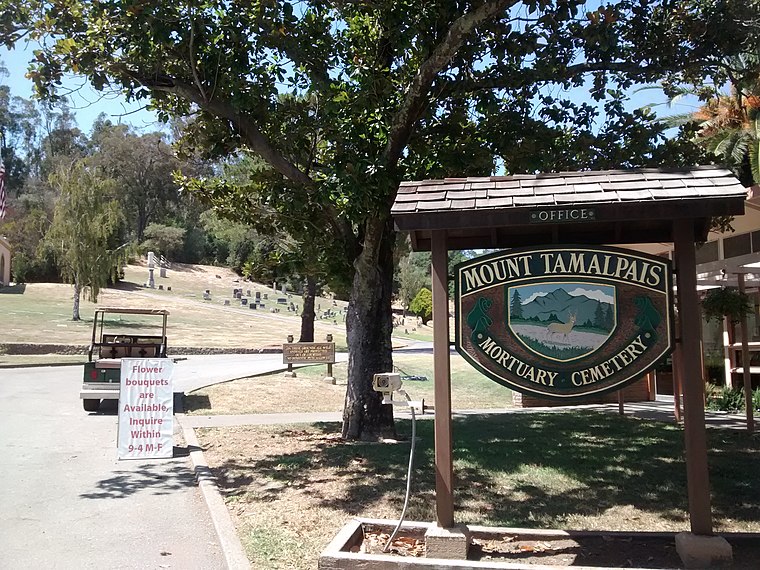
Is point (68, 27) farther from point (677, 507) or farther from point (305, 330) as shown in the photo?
point (305, 330)

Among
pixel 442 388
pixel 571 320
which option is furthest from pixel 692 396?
pixel 442 388

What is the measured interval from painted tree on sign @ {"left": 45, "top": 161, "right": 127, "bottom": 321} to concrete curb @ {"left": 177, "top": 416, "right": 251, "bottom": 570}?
2849 cm

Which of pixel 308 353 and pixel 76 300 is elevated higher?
pixel 76 300

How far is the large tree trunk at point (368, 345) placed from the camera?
9.58m

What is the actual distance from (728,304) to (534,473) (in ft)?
15.5

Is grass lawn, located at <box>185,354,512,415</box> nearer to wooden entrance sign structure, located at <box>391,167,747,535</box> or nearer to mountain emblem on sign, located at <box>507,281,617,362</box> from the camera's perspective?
wooden entrance sign structure, located at <box>391,167,747,535</box>

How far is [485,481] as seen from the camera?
740 cm

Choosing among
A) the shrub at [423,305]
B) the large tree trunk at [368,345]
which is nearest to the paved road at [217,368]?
the large tree trunk at [368,345]

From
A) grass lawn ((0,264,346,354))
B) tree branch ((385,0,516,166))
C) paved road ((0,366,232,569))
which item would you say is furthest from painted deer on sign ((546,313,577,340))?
grass lawn ((0,264,346,354))

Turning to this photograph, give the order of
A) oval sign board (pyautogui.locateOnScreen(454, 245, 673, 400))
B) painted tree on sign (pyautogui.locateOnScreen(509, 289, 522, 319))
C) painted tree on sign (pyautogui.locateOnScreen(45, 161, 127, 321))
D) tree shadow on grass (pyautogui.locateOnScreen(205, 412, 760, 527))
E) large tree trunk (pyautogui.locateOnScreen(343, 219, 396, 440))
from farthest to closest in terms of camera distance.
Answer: painted tree on sign (pyautogui.locateOnScreen(45, 161, 127, 321)) < large tree trunk (pyautogui.locateOnScreen(343, 219, 396, 440)) < tree shadow on grass (pyautogui.locateOnScreen(205, 412, 760, 527)) < painted tree on sign (pyautogui.locateOnScreen(509, 289, 522, 319)) < oval sign board (pyautogui.locateOnScreen(454, 245, 673, 400))

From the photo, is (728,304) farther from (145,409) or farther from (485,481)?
(145,409)

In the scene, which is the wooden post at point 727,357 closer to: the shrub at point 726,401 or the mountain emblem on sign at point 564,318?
the shrub at point 726,401

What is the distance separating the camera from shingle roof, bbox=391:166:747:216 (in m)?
4.59

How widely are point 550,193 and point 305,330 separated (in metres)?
24.8
